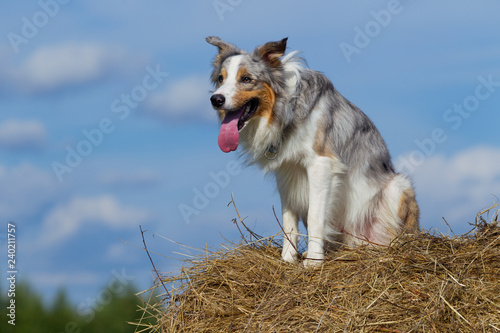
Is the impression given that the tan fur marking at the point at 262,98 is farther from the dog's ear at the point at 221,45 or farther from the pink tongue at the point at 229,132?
the dog's ear at the point at 221,45

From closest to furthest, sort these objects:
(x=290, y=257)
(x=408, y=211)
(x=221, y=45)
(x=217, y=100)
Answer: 1. (x=217, y=100)
2. (x=290, y=257)
3. (x=221, y=45)
4. (x=408, y=211)

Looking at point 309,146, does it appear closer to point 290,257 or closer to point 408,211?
point 290,257

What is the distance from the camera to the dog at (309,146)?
19.7 ft

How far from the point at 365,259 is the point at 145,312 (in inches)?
84.8

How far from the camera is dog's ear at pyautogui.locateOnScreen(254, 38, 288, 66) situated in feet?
19.7

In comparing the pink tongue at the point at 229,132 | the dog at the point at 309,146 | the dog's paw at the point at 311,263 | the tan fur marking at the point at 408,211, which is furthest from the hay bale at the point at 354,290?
the tan fur marking at the point at 408,211

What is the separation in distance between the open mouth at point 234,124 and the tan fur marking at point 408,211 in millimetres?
2141

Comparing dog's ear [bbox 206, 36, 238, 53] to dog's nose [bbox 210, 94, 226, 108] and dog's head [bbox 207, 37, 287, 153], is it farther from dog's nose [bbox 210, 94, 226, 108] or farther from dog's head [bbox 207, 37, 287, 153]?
dog's nose [bbox 210, 94, 226, 108]

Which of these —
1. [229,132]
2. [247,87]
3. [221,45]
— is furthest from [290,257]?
[221,45]

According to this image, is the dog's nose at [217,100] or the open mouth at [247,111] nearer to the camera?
the dog's nose at [217,100]

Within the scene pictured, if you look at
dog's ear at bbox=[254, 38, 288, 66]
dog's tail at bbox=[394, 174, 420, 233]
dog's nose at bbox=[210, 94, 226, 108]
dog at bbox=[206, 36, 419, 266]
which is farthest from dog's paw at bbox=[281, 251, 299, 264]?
dog's ear at bbox=[254, 38, 288, 66]

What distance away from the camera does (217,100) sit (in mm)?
5660

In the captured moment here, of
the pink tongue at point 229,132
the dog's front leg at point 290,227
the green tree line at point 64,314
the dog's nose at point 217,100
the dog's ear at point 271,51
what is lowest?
the green tree line at point 64,314

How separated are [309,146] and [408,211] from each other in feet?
5.28
